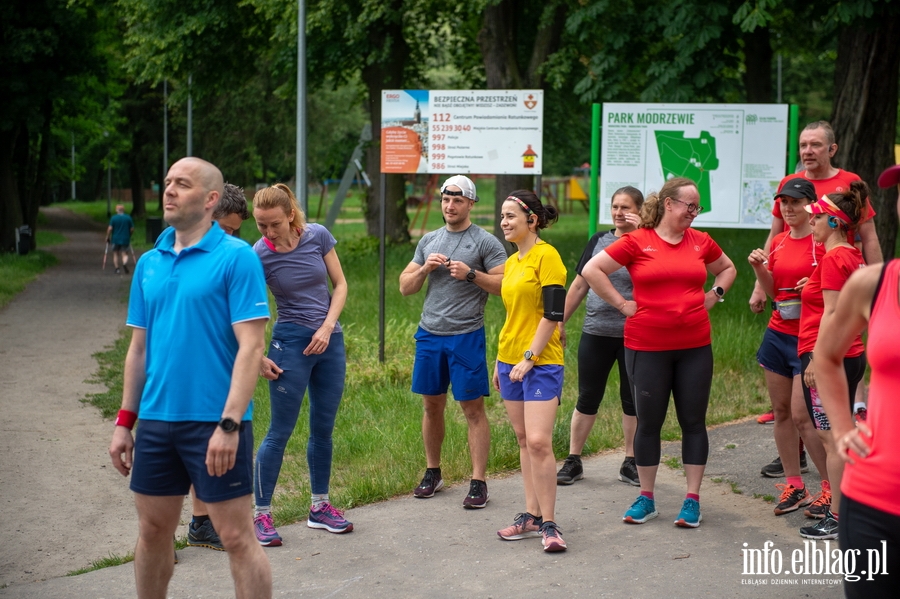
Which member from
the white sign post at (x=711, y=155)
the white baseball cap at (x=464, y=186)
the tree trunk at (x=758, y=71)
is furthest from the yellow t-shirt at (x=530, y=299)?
the tree trunk at (x=758, y=71)

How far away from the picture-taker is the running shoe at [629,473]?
634 cm

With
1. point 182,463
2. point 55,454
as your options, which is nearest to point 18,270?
point 55,454

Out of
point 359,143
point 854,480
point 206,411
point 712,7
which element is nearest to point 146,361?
point 206,411

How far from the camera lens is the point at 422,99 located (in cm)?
937

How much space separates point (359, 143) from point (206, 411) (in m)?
20.3

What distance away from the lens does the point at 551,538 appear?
5.09 m

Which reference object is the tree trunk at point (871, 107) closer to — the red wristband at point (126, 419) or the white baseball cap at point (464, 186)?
the white baseball cap at point (464, 186)

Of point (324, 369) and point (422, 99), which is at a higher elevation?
point (422, 99)

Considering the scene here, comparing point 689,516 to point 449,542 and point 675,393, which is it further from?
point 449,542

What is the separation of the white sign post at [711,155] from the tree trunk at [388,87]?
10.4 m

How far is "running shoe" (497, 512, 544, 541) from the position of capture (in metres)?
5.32

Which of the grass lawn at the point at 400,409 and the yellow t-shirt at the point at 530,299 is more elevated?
the yellow t-shirt at the point at 530,299

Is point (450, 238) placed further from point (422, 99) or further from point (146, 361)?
point (422, 99)

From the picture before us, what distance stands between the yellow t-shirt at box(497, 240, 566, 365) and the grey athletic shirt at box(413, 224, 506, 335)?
57 centimetres
